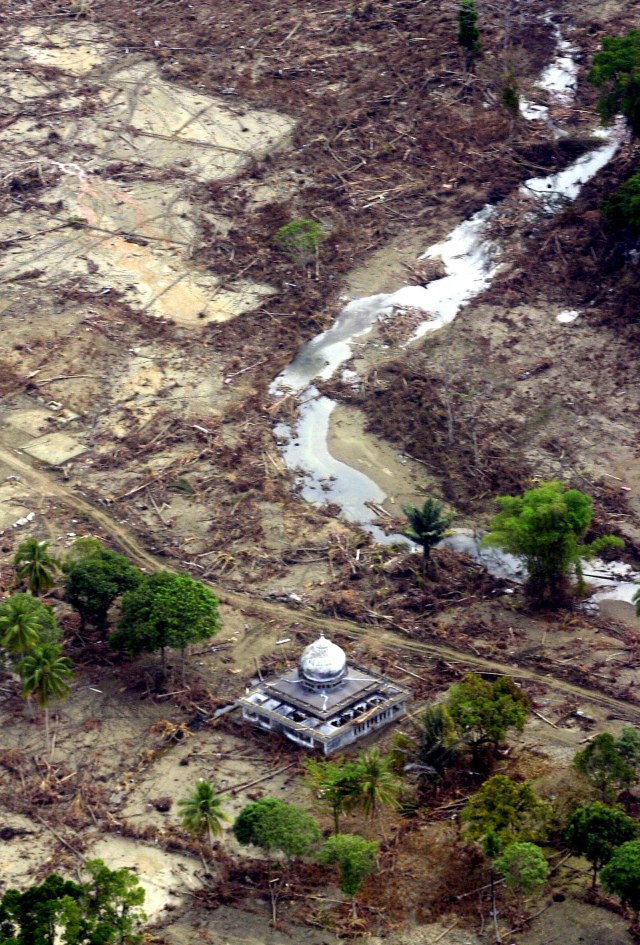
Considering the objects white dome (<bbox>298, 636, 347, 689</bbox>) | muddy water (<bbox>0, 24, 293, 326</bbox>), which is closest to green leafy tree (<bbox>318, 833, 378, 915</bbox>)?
white dome (<bbox>298, 636, 347, 689</bbox>)

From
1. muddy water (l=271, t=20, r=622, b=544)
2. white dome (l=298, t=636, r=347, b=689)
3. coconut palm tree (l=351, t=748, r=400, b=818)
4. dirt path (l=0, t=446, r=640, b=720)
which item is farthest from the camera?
muddy water (l=271, t=20, r=622, b=544)

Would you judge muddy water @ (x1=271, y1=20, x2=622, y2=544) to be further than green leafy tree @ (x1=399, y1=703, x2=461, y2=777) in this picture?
Yes

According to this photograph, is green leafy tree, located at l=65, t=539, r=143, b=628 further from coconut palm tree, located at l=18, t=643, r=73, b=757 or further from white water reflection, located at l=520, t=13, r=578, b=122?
white water reflection, located at l=520, t=13, r=578, b=122

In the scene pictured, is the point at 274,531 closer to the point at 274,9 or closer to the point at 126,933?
the point at 126,933

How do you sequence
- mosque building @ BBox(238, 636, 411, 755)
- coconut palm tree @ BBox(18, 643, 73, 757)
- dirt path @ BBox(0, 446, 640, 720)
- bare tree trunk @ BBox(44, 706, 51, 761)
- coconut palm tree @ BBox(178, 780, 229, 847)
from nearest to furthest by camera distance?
coconut palm tree @ BBox(178, 780, 229, 847) → coconut palm tree @ BBox(18, 643, 73, 757) → mosque building @ BBox(238, 636, 411, 755) → bare tree trunk @ BBox(44, 706, 51, 761) → dirt path @ BBox(0, 446, 640, 720)

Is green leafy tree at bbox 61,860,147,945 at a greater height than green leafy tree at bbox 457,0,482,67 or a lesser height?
lesser

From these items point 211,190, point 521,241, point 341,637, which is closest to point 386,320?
point 521,241
